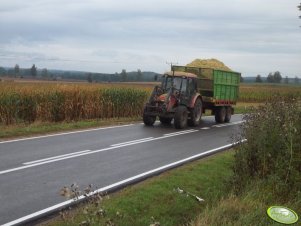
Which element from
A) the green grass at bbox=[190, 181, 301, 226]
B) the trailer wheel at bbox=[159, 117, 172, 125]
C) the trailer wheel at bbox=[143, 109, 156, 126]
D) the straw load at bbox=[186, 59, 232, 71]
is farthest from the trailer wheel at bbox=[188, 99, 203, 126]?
the green grass at bbox=[190, 181, 301, 226]

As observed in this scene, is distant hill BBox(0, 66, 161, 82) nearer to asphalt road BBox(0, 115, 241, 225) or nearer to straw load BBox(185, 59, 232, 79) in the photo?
straw load BBox(185, 59, 232, 79)

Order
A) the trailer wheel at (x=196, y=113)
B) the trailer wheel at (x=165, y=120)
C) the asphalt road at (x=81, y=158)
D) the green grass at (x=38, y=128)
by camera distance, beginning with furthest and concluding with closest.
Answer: the trailer wheel at (x=165, y=120) → the trailer wheel at (x=196, y=113) → the green grass at (x=38, y=128) → the asphalt road at (x=81, y=158)

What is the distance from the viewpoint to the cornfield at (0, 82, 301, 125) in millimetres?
21266

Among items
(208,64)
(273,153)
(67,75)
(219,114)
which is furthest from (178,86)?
(67,75)

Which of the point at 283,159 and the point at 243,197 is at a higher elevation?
the point at 283,159

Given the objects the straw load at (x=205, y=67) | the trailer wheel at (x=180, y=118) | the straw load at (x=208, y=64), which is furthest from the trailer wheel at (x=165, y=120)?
the straw load at (x=208, y=64)

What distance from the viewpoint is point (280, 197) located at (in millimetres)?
8398

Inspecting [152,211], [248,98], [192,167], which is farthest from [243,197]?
[248,98]

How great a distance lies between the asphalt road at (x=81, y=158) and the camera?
8695 millimetres

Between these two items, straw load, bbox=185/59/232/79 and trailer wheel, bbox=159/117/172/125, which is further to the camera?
straw load, bbox=185/59/232/79

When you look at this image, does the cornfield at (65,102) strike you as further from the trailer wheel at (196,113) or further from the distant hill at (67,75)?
the distant hill at (67,75)

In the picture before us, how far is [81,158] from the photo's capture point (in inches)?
487

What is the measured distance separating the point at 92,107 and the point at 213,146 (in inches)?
391

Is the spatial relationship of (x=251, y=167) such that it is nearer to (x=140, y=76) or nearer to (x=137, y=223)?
(x=137, y=223)
